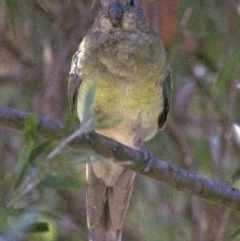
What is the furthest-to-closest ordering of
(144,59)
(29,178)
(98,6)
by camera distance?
1. (98,6)
2. (144,59)
3. (29,178)

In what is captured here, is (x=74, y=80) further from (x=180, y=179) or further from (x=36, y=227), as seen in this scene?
(x=36, y=227)

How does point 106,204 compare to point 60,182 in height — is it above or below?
below

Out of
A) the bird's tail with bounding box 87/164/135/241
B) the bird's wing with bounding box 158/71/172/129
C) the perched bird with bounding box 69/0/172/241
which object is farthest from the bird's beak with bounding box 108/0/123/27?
the bird's tail with bounding box 87/164/135/241

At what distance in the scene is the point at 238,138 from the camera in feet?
9.14

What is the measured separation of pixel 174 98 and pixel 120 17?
660 mm

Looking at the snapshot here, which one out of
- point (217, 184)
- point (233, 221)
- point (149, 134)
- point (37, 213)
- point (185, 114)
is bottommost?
point (233, 221)

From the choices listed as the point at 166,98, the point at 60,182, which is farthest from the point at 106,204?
the point at 60,182

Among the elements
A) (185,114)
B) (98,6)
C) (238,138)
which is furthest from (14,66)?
(238,138)

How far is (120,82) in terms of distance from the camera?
2.32 metres

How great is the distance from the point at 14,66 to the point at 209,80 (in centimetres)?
83

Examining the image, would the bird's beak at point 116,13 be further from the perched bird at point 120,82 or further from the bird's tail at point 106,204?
Result: the bird's tail at point 106,204

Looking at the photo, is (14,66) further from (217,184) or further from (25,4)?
(217,184)

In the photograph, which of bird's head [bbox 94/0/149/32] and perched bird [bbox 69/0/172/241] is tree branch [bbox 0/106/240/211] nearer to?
perched bird [bbox 69/0/172/241]

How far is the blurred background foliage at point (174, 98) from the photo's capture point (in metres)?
2.62
